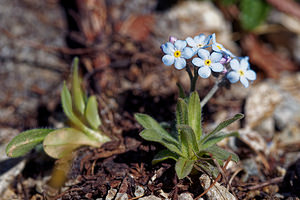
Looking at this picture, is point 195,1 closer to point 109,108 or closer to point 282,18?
point 282,18

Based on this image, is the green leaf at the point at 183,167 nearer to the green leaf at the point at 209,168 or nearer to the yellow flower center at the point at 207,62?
the green leaf at the point at 209,168

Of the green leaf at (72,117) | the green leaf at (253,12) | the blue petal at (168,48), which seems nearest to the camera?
the blue petal at (168,48)

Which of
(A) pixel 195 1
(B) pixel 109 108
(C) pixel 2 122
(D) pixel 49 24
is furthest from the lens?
(A) pixel 195 1

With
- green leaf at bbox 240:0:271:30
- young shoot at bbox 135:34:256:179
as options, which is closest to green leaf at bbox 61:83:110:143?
young shoot at bbox 135:34:256:179

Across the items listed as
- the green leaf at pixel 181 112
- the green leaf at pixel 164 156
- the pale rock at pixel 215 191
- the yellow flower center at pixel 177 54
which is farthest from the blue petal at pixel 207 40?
the pale rock at pixel 215 191

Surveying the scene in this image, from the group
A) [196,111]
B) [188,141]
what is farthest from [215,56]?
[188,141]

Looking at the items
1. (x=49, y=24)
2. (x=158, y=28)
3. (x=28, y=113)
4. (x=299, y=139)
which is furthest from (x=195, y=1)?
(x=28, y=113)

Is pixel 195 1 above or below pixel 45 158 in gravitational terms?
above
